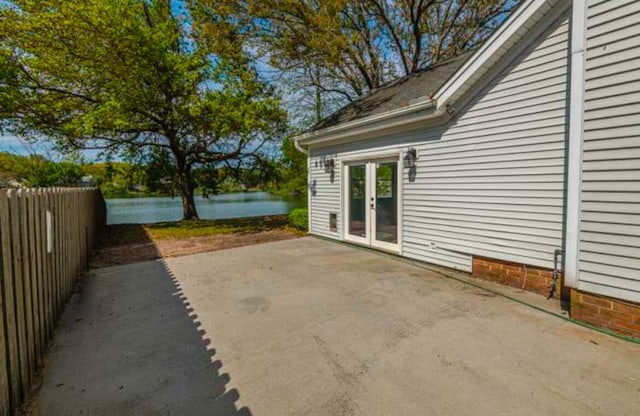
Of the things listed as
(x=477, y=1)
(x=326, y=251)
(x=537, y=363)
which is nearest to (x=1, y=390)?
(x=537, y=363)

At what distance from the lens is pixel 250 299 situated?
4062 millimetres

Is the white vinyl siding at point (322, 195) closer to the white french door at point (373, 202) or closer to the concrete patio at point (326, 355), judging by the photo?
the white french door at point (373, 202)

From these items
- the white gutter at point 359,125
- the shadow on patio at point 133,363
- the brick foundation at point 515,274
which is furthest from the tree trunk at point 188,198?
the brick foundation at point 515,274

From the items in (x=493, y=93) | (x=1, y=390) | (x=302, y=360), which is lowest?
(x=302, y=360)

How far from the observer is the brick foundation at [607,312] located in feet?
9.39

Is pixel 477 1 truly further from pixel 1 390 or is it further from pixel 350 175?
pixel 1 390

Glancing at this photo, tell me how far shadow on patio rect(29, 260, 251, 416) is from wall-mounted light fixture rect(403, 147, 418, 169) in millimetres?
4499

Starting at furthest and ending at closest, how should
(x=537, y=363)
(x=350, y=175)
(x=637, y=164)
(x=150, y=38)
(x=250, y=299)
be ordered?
(x=150, y=38)
(x=350, y=175)
(x=250, y=299)
(x=637, y=164)
(x=537, y=363)

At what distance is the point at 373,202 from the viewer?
6691 millimetres

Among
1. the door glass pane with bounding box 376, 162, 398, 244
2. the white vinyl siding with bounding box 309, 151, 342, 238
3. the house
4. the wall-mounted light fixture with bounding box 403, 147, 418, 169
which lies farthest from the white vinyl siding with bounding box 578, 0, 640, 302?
the white vinyl siding with bounding box 309, 151, 342, 238

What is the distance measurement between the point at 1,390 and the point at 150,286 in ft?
9.72

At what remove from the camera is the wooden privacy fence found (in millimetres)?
1916

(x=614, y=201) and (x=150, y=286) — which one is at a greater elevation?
(x=614, y=201)

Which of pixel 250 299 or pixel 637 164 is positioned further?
pixel 250 299
